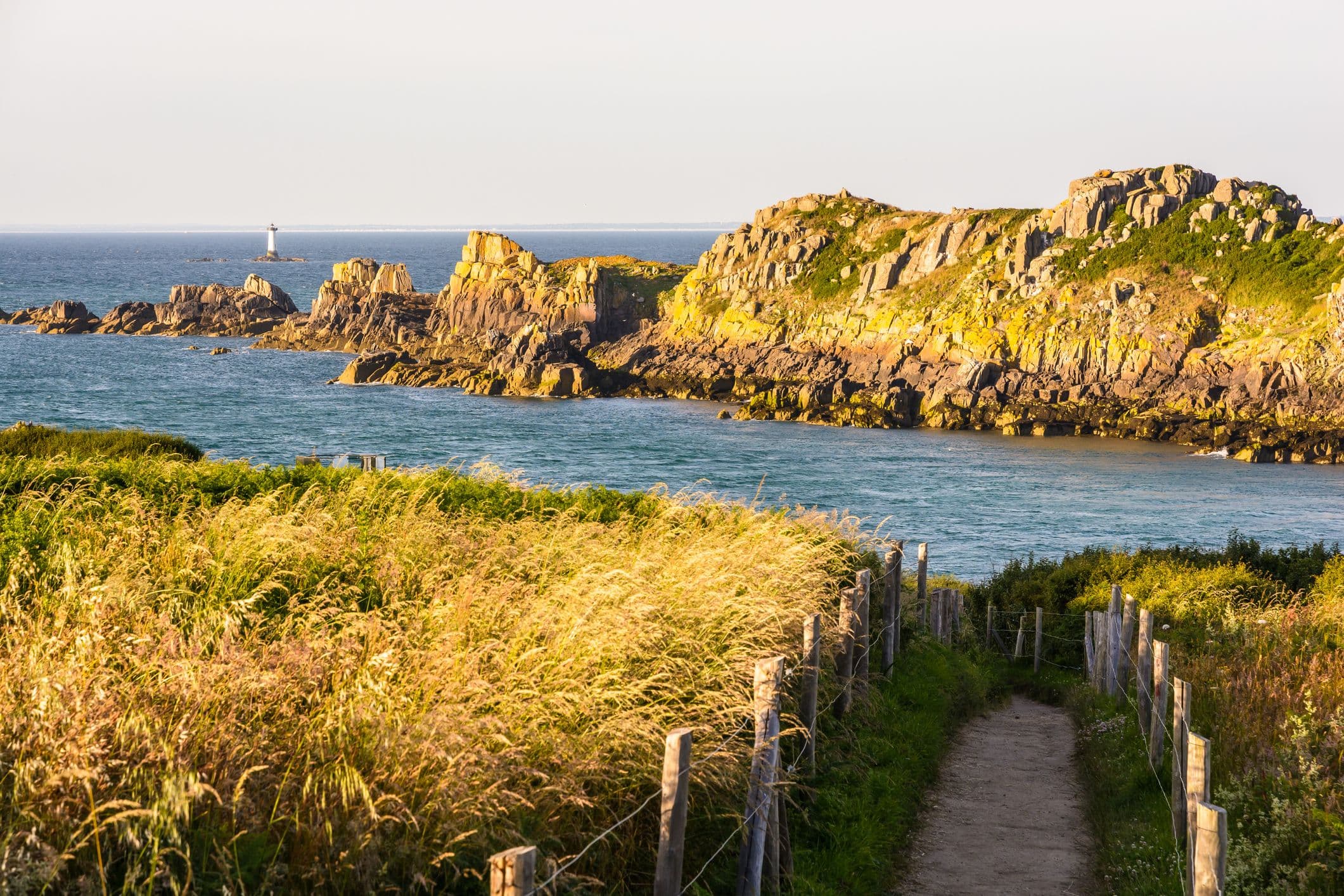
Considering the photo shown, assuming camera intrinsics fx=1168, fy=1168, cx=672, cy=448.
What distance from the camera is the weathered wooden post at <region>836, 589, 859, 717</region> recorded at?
11.5m

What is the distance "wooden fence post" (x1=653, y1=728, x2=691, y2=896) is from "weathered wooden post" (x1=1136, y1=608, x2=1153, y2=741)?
8387 millimetres

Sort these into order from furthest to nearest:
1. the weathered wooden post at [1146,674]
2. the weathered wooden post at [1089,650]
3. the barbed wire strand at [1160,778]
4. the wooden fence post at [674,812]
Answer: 1. the weathered wooden post at [1089,650]
2. the weathered wooden post at [1146,674]
3. the barbed wire strand at [1160,778]
4. the wooden fence post at [674,812]

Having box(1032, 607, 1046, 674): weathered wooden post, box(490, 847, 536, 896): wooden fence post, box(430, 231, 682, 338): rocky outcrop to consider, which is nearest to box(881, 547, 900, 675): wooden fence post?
box(1032, 607, 1046, 674): weathered wooden post

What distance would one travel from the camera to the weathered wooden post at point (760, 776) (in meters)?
7.27

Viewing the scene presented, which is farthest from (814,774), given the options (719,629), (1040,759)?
(1040,759)

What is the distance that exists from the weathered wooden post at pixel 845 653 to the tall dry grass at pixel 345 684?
361 mm

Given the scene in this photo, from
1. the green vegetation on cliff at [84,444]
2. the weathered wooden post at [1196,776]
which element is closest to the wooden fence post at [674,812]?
the weathered wooden post at [1196,776]

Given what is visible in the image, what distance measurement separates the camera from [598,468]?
63.3m

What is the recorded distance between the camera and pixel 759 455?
69562mm

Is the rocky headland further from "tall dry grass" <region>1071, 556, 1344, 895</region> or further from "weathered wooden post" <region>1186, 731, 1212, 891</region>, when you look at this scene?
"weathered wooden post" <region>1186, 731, 1212, 891</region>

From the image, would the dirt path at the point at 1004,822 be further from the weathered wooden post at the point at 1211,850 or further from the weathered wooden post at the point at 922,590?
the weathered wooden post at the point at 922,590

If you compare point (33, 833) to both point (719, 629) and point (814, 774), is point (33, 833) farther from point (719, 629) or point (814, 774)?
point (814, 774)

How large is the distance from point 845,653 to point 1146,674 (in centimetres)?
409

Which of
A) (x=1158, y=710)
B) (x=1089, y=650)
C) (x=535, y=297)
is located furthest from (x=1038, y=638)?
(x=535, y=297)
